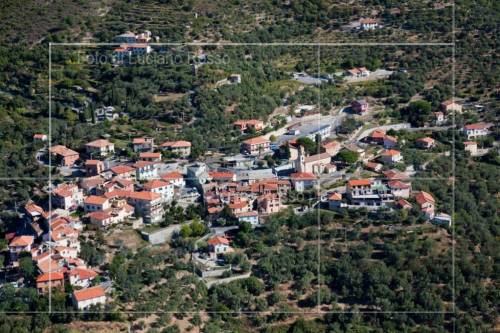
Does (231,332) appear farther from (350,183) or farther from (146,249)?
(350,183)

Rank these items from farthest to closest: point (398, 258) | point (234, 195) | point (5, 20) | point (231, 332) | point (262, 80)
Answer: point (5, 20) → point (262, 80) → point (234, 195) → point (398, 258) → point (231, 332)

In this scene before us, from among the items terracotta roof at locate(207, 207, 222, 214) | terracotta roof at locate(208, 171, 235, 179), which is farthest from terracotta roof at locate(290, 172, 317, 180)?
terracotta roof at locate(207, 207, 222, 214)

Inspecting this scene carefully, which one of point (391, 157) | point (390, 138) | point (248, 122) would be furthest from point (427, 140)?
point (248, 122)

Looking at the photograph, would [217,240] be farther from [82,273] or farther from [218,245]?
[82,273]

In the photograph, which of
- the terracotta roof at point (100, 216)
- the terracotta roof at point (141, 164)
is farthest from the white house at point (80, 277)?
the terracotta roof at point (141, 164)

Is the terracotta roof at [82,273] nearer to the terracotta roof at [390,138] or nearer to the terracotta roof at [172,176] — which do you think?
the terracotta roof at [172,176]

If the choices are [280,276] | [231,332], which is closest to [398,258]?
[280,276]
